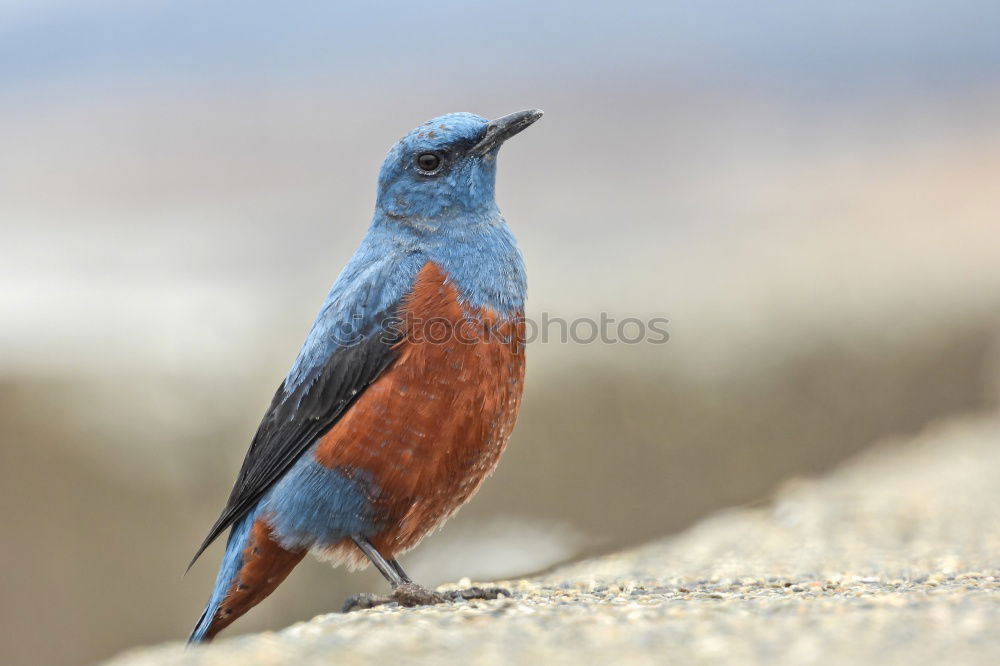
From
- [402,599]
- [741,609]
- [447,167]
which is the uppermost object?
[447,167]

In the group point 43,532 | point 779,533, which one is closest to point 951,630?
point 779,533

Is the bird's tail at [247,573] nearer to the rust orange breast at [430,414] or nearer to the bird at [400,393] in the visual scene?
the bird at [400,393]

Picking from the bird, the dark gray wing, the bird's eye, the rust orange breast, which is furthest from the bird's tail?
the bird's eye

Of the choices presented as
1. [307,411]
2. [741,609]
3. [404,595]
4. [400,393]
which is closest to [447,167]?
[400,393]

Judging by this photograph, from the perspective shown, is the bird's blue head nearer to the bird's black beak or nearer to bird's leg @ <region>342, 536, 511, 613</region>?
the bird's black beak

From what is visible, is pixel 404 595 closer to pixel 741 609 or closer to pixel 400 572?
pixel 400 572

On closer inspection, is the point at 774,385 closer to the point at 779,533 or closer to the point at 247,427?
the point at 779,533
